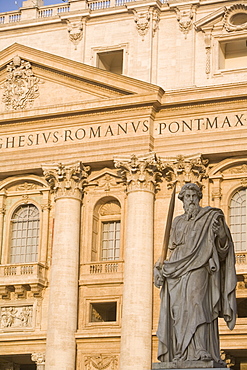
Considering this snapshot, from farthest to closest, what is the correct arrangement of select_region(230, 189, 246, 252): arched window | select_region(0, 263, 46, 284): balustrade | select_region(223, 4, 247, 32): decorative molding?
select_region(223, 4, 247, 32): decorative molding < select_region(0, 263, 46, 284): balustrade < select_region(230, 189, 246, 252): arched window

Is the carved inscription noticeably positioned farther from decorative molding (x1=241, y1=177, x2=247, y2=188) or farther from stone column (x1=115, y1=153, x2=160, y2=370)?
decorative molding (x1=241, y1=177, x2=247, y2=188)

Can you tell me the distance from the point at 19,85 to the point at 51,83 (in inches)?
51.6

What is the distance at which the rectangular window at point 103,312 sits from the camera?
31539 mm

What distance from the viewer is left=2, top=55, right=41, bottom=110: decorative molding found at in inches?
1341

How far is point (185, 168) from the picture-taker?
101 ft

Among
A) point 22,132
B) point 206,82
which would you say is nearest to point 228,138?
point 206,82

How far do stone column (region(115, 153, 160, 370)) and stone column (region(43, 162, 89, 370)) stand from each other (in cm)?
190

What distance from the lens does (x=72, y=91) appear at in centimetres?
3334

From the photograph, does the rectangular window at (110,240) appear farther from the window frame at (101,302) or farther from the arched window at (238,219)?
the arched window at (238,219)

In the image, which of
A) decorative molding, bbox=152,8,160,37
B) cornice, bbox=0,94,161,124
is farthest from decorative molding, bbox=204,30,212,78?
cornice, bbox=0,94,161,124

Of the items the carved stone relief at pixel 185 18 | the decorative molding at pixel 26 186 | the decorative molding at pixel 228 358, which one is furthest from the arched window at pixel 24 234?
the carved stone relief at pixel 185 18

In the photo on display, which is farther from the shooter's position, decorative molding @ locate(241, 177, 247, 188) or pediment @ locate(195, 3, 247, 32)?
pediment @ locate(195, 3, 247, 32)

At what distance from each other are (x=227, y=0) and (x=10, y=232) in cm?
1134

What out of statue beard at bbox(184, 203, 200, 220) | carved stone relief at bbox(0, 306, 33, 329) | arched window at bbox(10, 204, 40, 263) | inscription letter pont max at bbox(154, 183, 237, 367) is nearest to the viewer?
inscription letter pont max at bbox(154, 183, 237, 367)
